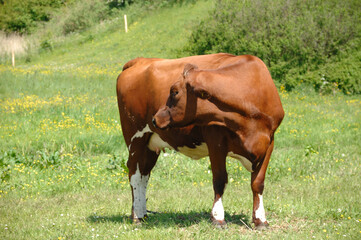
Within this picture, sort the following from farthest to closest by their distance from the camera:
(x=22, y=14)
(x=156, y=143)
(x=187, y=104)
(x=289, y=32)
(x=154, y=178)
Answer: (x=22, y=14) < (x=289, y=32) < (x=154, y=178) < (x=156, y=143) < (x=187, y=104)

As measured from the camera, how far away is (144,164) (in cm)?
692

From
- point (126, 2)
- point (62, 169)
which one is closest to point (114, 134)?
point (62, 169)

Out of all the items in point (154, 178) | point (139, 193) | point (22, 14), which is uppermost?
point (139, 193)

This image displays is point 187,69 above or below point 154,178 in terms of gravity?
above

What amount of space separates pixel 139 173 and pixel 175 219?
869 mm

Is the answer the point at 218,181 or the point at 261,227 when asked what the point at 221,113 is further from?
the point at 261,227

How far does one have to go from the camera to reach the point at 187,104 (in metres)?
5.59

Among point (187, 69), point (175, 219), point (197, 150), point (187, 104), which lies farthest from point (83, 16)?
point (187, 104)

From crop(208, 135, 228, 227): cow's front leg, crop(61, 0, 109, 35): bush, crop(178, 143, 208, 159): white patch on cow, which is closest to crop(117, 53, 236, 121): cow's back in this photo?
crop(178, 143, 208, 159): white patch on cow

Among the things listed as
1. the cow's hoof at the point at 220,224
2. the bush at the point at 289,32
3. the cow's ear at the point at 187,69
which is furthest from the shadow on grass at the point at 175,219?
the bush at the point at 289,32

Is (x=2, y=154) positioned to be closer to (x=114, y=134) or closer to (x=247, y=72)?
(x=114, y=134)

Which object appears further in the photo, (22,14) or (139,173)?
(22,14)

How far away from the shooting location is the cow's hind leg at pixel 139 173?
6.70 m

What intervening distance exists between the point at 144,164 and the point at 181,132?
1.21m
